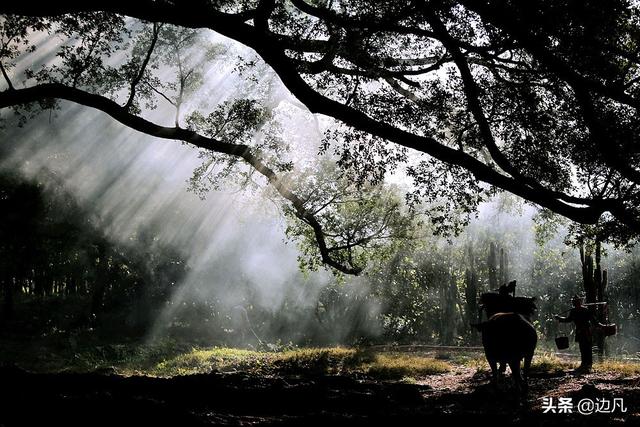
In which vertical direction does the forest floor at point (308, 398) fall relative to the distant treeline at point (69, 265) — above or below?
below

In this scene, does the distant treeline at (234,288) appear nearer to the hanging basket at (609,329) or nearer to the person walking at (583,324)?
the person walking at (583,324)

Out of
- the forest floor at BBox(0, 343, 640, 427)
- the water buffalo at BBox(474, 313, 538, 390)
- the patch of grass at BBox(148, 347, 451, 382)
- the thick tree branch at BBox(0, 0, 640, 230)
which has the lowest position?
the patch of grass at BBox(148, 347, 451, 382)

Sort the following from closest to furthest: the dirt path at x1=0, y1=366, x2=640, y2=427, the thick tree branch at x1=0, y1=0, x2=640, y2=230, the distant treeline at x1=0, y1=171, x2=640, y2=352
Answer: the dirt path at x1=0, y1=366, x2=640, y2=427
the thick tree branch at x1=0, y1=0, x2=640, y2=230
the distant treeline at x1=0, y1=171, x2=640, y2=352

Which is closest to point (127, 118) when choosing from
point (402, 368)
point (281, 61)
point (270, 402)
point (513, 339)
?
point (281, 61)

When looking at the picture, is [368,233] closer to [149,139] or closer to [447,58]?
[447,58]

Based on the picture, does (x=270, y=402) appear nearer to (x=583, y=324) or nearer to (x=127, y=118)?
(x=127, y=118)

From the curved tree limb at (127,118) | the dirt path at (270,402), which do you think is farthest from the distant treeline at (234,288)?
the dirt path at (270,402)

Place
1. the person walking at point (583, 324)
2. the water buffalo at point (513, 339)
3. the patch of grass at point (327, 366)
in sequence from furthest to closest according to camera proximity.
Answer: the patch of grass at point (327, 366) < the person walking at point (583, 324) < the water buffalo at point (513, 339)

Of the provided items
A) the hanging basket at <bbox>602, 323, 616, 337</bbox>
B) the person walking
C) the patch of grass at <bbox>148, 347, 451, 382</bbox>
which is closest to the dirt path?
the hanging basket at <bbox>602, 323, 616, 337</bbox>

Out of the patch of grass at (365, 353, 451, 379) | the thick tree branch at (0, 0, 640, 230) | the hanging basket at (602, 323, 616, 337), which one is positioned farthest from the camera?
the patch of grass at (365, 353, 451, 379)

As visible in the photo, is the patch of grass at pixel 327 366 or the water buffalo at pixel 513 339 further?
the patch of grass at pixel 327 366

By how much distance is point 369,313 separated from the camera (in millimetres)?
51500

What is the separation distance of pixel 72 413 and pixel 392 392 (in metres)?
5.99

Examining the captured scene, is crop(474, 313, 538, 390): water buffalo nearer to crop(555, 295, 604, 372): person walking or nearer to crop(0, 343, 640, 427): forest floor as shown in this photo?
crop(0, 343, 640, 427): forest floor
